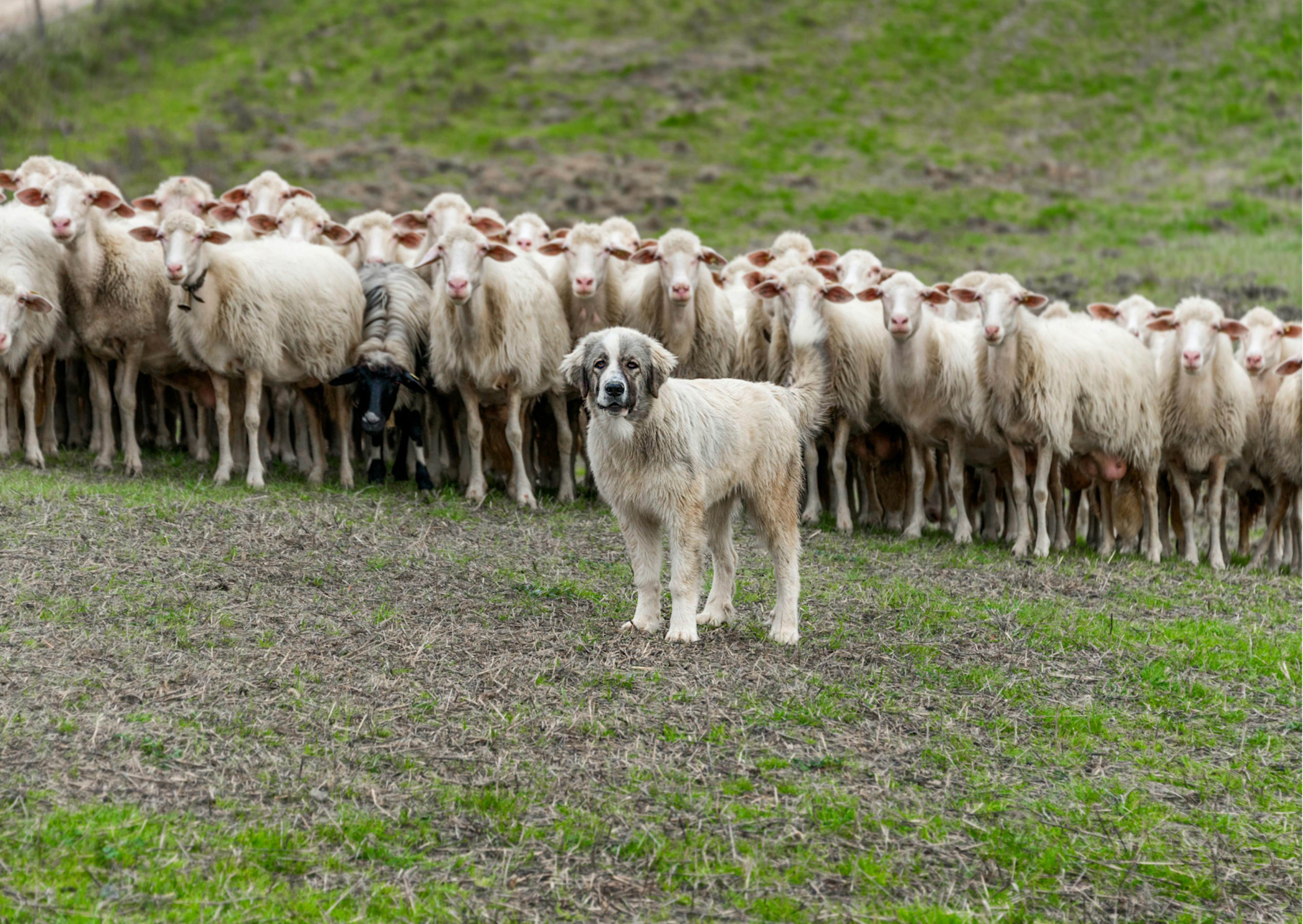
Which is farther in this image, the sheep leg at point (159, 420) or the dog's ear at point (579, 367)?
the sheep leg at point (159, 420)

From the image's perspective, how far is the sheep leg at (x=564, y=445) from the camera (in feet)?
43.6

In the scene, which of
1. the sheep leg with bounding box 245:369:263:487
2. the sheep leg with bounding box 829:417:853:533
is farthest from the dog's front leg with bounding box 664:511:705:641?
the sheep leg with bounding box 245:369:263:487

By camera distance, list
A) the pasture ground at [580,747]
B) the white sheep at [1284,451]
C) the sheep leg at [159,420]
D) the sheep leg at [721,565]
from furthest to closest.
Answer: the sheep leg at [159,420] < the white sheep at [1284,451] < the sheep leg at [721,565] < the pasture ground at [580,747]

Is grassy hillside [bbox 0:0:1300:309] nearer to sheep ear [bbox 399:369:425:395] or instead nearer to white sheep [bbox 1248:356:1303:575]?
white sheep [bbox 1248:356:1303:575]

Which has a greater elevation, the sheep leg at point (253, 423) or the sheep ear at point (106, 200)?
the sheep ear at point (106, 200)

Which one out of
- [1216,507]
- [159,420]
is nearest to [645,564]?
[1216,507]

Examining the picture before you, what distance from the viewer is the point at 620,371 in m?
7.24

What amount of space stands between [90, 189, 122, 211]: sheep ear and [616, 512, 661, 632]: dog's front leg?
757 cm

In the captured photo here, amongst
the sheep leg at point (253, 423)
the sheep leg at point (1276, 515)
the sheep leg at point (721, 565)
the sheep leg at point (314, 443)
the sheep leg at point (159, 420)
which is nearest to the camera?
the sheep leg at point (721, 565)

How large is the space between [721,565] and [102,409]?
292 inches

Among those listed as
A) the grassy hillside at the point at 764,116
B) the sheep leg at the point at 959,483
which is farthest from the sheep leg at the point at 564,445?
the grassy hillside at the point at 764,116

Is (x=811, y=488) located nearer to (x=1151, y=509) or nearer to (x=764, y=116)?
(x=1151, y=509)

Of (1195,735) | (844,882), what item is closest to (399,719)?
(844,882)

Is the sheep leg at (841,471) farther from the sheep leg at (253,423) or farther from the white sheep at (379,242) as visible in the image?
the sheep leg at (253,423)
